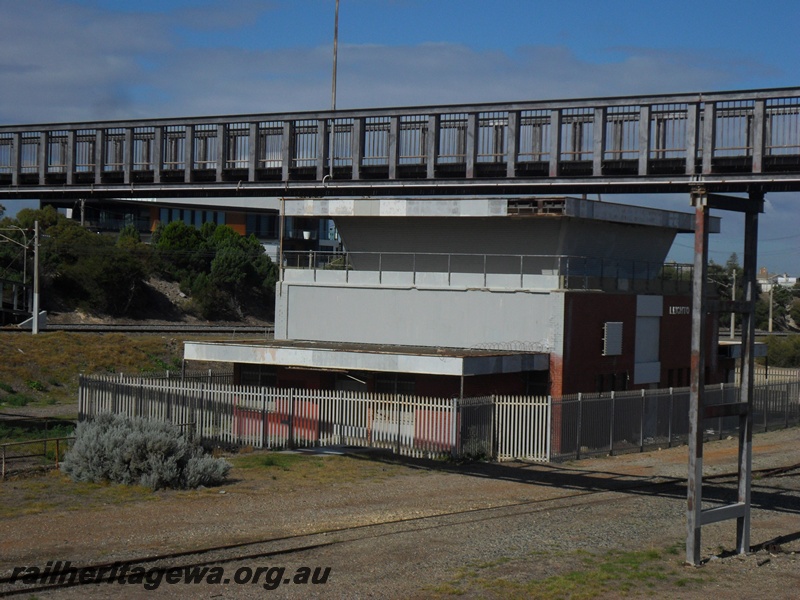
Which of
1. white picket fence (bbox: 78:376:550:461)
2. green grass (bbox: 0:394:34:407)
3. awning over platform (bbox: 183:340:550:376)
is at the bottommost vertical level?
green grass (bbox: 0:394:34:407)

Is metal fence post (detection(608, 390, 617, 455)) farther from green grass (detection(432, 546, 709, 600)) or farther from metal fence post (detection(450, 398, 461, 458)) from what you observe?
green grass (detection(432, 546, 709, 600))

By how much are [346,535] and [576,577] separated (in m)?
3.75

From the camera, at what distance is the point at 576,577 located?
12.6 metres

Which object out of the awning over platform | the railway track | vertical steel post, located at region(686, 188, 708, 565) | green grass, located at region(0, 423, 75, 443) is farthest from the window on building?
vertical steel post, located at region(686, 188, 708, 565)

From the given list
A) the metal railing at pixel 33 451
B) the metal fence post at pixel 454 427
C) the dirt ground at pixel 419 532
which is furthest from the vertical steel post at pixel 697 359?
the metal railing at pixel 33 451

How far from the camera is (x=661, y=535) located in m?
15.6

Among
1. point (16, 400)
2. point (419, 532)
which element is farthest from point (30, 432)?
Result: point (419, 532)

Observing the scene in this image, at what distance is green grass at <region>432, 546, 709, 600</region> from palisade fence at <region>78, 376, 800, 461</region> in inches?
355

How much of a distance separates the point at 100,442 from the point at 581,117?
1132 centimetres

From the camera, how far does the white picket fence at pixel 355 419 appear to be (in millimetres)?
23031

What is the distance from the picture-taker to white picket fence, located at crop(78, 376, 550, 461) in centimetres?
2303

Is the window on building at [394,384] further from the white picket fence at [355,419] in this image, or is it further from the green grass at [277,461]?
the green grass at [277,461]

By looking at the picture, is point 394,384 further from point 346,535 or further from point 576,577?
point 576,577

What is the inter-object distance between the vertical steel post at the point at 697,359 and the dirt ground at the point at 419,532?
0.87 meters
